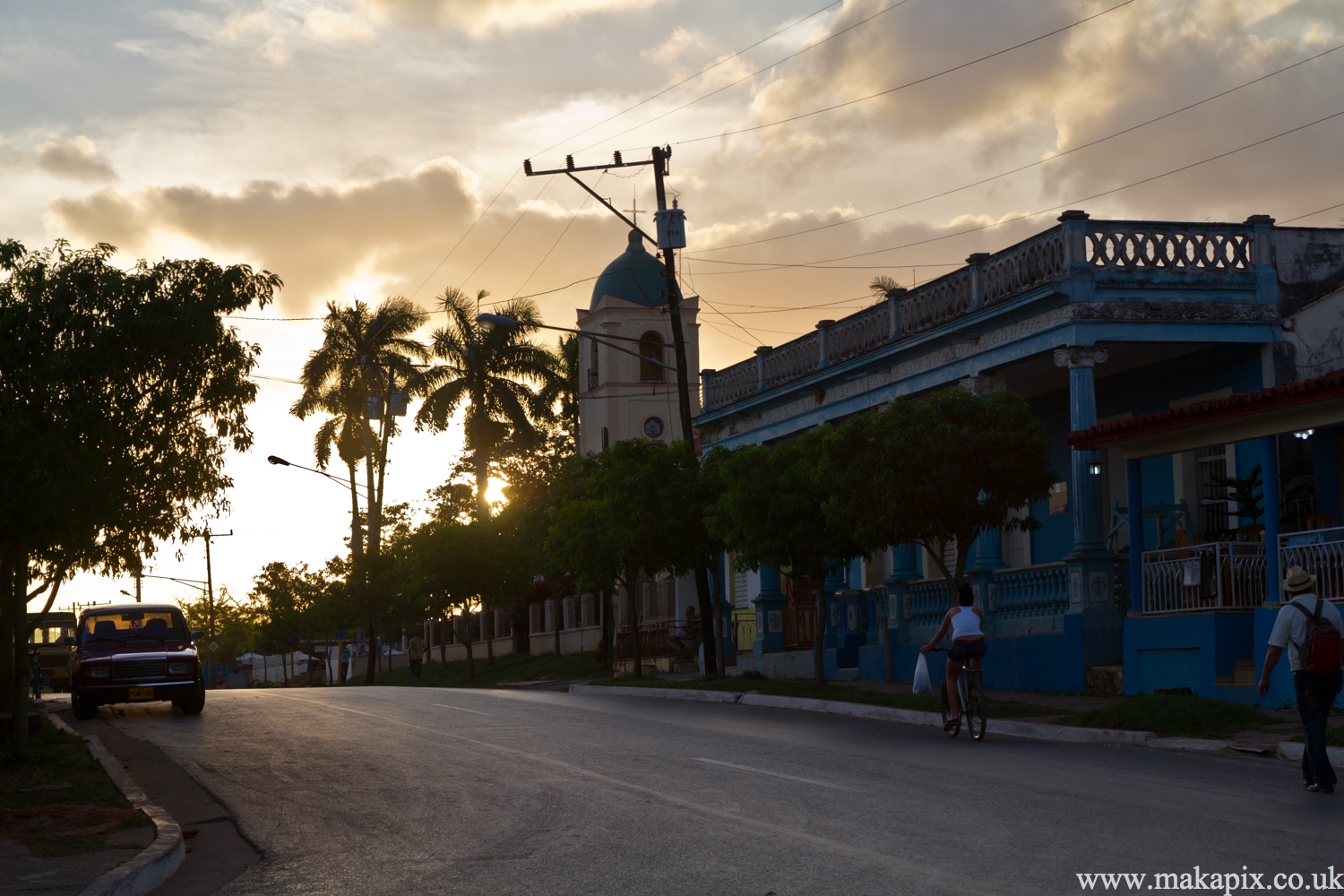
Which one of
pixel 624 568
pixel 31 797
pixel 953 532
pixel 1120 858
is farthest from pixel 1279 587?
pixel 624 568

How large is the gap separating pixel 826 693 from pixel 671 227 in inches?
427

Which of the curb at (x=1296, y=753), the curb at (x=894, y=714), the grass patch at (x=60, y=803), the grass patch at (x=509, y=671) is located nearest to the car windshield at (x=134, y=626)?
the grass patch at (x=60, y=803)

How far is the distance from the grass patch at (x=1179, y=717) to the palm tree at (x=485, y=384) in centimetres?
3950

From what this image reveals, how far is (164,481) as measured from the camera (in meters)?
16.2

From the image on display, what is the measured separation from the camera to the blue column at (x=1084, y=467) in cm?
2275

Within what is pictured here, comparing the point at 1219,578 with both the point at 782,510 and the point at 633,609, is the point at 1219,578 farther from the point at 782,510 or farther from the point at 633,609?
the point at 633,609

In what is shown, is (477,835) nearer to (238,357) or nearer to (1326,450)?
(238,357)

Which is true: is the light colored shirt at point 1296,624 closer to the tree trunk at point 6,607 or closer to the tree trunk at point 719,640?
the tree trunk at point 6,607

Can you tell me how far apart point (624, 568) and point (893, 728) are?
16861 millimetres

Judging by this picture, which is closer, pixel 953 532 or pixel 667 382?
pixel 953 532

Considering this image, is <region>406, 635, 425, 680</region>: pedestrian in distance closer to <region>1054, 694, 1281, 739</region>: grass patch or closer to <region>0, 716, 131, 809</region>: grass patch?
<region>0, 716, 131, 809</region>: grass patch

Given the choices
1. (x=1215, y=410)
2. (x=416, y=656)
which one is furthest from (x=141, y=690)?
(x=416, y=656)

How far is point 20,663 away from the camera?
16.1 m

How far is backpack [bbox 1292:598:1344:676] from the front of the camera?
1146 cm
